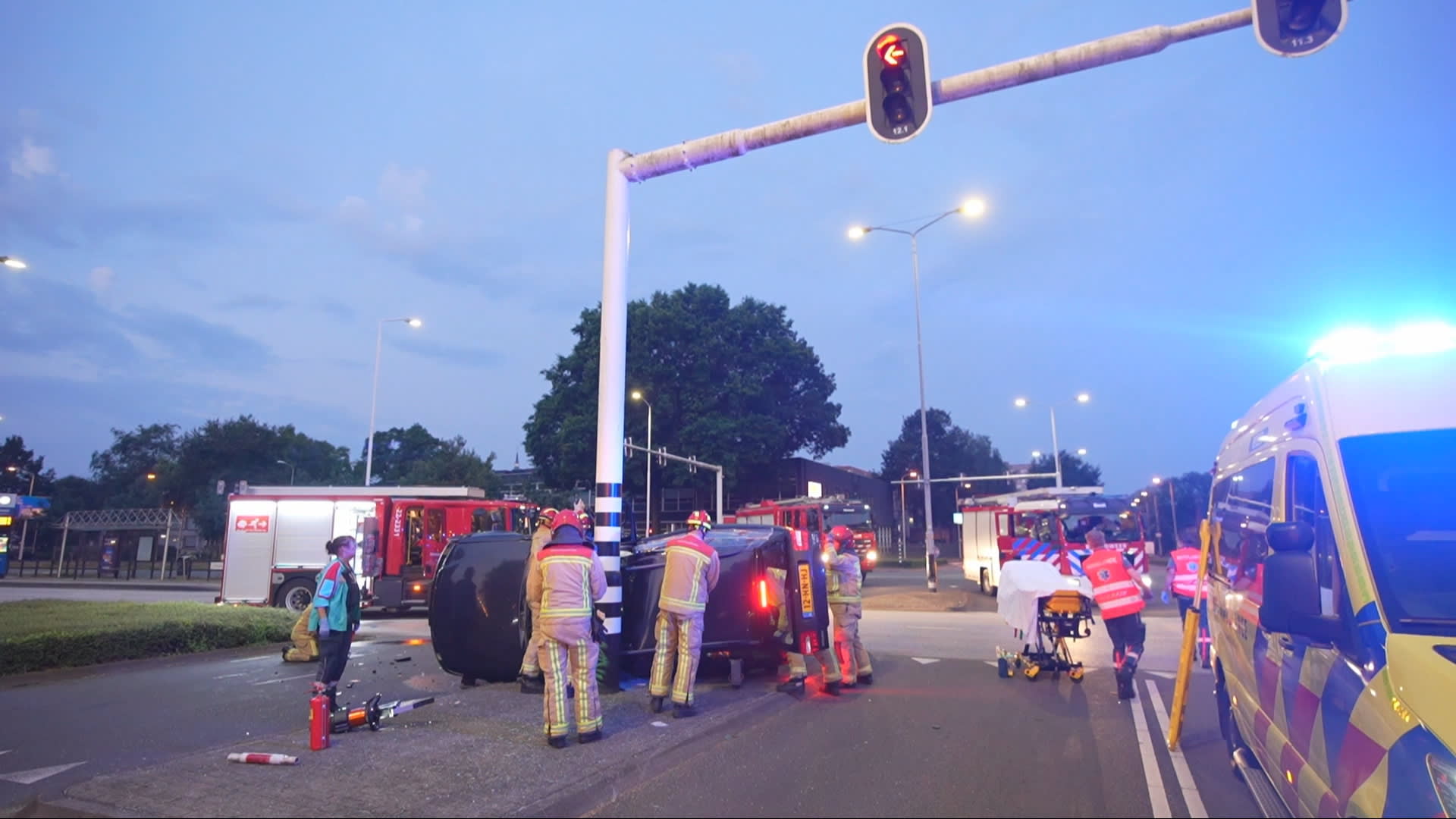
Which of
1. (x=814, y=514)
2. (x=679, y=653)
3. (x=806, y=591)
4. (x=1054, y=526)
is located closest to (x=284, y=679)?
(x=679, y=653)

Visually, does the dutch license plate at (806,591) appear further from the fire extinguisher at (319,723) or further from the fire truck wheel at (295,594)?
the fire truck wheel at (295,594)

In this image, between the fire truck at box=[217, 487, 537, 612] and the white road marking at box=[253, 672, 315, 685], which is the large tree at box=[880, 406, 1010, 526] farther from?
the white road marking at box=[253, 672, 315, 685]

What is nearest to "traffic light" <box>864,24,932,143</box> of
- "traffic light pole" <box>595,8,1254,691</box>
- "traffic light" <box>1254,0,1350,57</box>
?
"traffic light pole" <box>595,8,1254,691</box>

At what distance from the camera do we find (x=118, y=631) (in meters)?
12.3

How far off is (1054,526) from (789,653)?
1376cm

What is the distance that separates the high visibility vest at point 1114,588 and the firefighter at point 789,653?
9.64ft

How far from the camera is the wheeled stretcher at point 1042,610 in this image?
32.3 ft

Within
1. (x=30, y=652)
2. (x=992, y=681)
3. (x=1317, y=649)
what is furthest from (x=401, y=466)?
(x=1317, y=649)

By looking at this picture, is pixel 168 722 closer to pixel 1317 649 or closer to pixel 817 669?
pixel 817 669

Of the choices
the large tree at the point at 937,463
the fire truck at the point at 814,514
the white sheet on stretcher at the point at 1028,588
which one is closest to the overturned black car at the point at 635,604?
the white sheet on stretcher at the point at 1028,588

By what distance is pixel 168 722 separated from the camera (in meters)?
8.27

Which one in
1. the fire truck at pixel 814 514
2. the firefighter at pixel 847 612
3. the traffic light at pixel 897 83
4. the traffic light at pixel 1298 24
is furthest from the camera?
the fire truck at pixel 814 514

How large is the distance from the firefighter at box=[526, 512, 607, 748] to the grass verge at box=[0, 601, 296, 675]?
9085 mm

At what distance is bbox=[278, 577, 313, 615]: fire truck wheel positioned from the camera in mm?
20000
